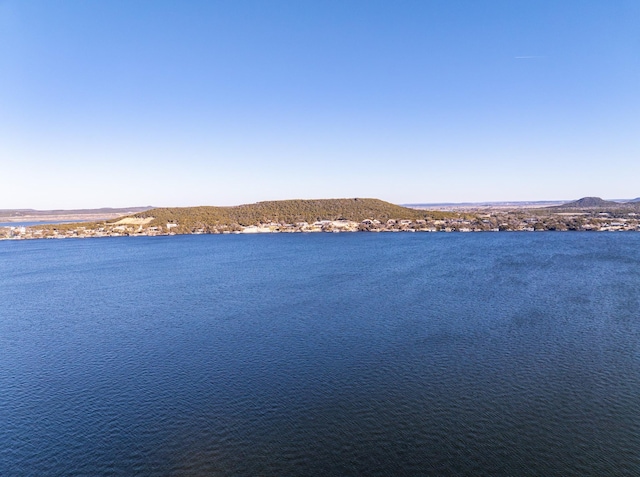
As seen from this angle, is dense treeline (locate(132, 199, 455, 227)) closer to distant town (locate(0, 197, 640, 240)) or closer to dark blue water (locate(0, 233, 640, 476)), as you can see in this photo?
distant town (locate(0, 197, 640, 240))

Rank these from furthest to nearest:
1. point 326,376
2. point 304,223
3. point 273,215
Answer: point 273,215
point 304,223
point 326,376

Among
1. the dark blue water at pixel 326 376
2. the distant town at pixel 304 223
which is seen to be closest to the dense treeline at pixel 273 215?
the distant town at pixel 304 223

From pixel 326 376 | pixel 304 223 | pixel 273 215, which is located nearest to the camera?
pixel 326 376

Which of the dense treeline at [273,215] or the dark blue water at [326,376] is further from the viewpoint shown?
the dense treeline at [273,215]

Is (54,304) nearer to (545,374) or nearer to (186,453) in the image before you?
(186,453)

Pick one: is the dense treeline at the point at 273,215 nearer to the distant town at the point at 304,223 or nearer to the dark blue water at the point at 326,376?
the distant town at the point at 304,223

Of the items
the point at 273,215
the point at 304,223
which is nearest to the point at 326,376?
the point at 304,223

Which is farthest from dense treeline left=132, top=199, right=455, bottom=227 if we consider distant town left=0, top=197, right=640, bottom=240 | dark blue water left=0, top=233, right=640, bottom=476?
dark blue water left=0, top=233, right=640, bottom=476

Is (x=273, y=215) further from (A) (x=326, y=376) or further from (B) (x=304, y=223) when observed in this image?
(A) (x=326, y=376)
